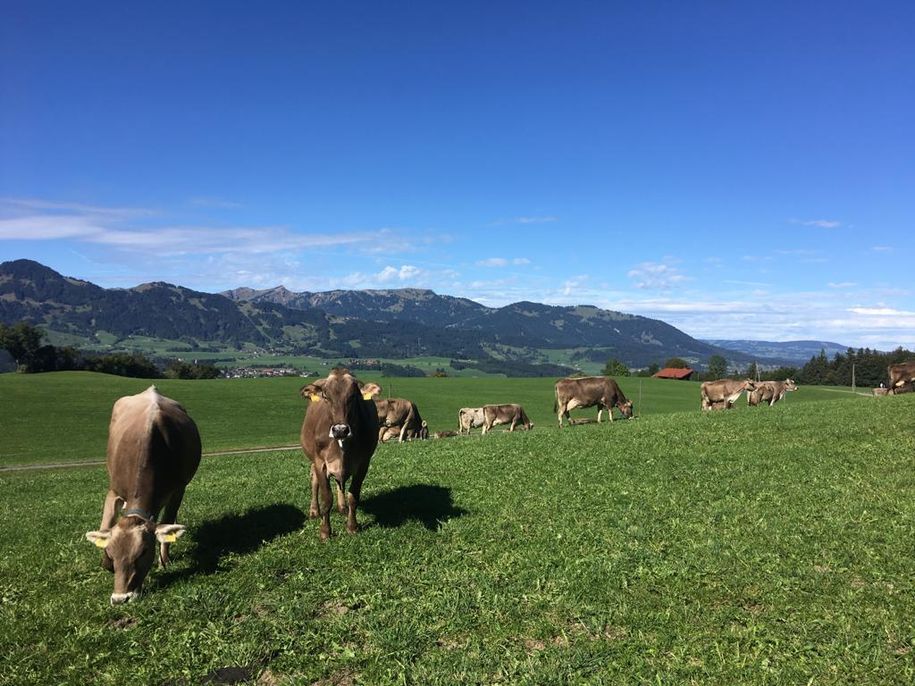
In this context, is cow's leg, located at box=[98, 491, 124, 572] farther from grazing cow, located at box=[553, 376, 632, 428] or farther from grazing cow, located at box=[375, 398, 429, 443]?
grazing cow, located at box=[553, 376, 632, 428]

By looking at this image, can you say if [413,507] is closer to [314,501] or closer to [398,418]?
[314,501]

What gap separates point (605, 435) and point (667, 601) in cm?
1315

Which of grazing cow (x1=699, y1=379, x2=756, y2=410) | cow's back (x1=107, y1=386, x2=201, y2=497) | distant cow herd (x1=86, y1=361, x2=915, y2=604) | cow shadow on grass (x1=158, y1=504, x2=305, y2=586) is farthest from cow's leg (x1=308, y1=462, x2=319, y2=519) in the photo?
grazing cow (x1=699, y1=379, x2=756, y2=410)

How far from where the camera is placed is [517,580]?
8164 mm

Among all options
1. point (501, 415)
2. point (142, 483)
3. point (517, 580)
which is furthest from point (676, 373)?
point (142, 483)

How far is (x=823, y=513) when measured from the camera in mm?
10406

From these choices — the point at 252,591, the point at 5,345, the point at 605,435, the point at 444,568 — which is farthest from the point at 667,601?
the point at 5,345

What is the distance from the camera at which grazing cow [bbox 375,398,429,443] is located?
3484cm

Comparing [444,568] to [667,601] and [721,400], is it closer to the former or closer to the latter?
[667,601]

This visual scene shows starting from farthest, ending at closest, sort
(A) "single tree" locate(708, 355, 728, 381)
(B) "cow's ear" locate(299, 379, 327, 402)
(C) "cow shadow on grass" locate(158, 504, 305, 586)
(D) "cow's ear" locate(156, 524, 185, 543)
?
(A) "single tree" locate(708, 355, 728, 381)
(B) "cow's ear" locate(299, 379, 327, 402)
(C) "cow shadow on grass" locate(158, 504, 305, 586)
(D) "cow's ear" locate(156, 524, 185, 543)

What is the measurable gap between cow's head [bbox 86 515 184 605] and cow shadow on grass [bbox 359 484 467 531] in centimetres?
388

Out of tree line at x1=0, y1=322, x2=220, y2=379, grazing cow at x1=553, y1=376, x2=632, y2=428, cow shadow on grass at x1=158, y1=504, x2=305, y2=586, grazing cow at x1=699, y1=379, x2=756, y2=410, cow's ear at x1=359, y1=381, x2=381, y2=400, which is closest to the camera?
cow shadow on grass at x1=158, y1=504, x2=305, y2=586

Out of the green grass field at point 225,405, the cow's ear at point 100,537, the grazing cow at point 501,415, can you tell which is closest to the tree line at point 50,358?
the green grass field at point 225,405

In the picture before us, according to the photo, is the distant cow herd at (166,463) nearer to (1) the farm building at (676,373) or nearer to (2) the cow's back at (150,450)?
(2) the cow's back at (150,450)
